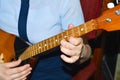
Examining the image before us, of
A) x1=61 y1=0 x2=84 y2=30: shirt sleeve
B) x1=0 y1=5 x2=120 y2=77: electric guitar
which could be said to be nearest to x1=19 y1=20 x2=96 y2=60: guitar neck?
x1=0 y1=5 x2=120 y2=77: electric guitar

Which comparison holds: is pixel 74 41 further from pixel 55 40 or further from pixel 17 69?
pixel 17 69

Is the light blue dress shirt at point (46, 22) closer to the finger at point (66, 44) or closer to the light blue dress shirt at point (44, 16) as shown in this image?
the light blue dress shirt at point (44, 16)

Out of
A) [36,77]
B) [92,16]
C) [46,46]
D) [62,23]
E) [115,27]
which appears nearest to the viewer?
[115,27]

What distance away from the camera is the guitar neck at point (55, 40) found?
876 mm

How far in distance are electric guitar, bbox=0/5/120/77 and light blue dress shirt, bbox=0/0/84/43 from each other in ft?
0.18

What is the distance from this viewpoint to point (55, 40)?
3.29 feet

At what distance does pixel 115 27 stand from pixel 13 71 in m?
0.46

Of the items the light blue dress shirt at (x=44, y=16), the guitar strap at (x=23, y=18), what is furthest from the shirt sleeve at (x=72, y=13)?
the guitar strap at (x=23, y=18)

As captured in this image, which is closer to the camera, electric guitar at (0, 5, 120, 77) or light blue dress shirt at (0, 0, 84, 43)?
electric guitar at (0, 5, 120, 77)

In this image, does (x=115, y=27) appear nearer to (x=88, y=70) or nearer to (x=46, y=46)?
(x=46, y=46)

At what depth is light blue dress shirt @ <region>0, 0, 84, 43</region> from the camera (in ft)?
3.67

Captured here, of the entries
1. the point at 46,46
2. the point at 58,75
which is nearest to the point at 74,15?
the point at 46,46

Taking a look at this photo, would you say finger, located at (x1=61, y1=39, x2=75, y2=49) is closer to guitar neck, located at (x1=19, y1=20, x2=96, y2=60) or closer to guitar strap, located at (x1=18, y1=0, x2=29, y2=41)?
guitar neck, located at (x1=19, y1=20, x2=96, y2=60)

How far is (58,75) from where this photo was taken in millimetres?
1250
